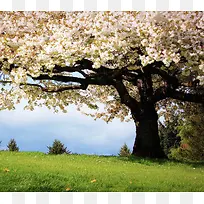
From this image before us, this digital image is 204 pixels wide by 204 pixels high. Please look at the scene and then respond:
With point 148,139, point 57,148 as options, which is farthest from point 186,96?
point 57,148

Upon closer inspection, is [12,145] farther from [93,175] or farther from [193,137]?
[93,175]

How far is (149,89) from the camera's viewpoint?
12.4 metres

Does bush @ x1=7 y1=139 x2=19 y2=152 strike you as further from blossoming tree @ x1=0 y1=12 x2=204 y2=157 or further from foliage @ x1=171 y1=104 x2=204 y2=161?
foliage @ x1=171 y1=104 x2=204 y2=161

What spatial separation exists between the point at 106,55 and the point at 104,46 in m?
0.18

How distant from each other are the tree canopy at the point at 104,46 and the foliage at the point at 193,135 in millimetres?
1873

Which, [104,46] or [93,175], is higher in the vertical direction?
[104,46]

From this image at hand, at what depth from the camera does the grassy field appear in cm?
764

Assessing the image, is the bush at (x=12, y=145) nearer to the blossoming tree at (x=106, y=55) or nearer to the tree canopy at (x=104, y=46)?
the blossoming tree at (x=106, y=55)

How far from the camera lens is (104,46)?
9.00 meters

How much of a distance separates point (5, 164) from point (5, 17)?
3422 mm

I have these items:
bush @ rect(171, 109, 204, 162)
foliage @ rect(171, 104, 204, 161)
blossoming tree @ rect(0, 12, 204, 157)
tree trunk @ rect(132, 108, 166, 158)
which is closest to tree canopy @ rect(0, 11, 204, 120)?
blossoming tree @ rect(0, 12, 204, 157)

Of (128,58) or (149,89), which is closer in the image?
(128,58)
